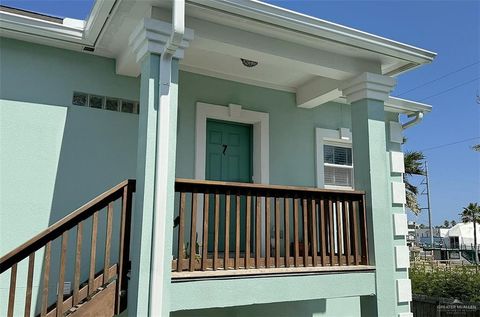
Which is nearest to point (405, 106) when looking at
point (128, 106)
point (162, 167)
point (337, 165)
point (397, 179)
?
point (397, 179)

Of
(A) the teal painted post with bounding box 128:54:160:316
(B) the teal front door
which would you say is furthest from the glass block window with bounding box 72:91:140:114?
(A) the teal painted post with bounding box 128:54:160:316

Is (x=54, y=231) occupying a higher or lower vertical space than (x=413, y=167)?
lower

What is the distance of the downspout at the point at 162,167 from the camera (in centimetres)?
312

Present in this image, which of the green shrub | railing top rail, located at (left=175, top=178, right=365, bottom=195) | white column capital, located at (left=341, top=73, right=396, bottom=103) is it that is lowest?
the green shrub

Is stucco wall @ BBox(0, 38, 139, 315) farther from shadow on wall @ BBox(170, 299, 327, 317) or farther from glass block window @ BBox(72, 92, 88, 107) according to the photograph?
shadow on wall @ BBox(170, 299, 327, 317)

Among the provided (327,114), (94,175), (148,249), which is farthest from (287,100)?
(148,249)

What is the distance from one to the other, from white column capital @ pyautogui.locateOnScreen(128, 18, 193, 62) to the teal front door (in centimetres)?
175

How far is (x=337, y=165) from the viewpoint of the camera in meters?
6.11

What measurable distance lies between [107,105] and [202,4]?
5.63 feet

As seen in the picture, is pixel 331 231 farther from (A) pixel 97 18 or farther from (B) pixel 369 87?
(A) pixel 97 18

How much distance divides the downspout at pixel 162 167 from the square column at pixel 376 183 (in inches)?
85.6

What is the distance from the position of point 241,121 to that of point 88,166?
202cm

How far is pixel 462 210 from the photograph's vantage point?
32.1 m

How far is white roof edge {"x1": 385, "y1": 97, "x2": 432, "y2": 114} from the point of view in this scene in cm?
603
